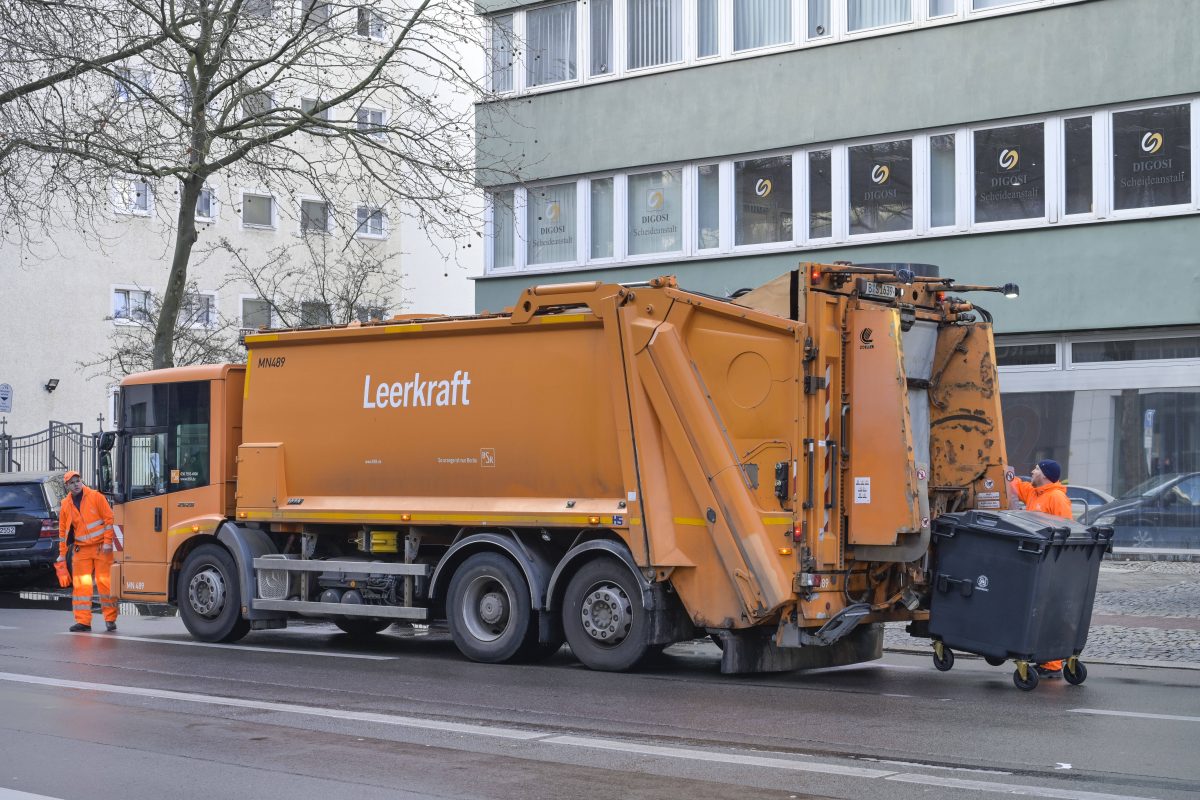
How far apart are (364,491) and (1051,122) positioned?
12.0 metres

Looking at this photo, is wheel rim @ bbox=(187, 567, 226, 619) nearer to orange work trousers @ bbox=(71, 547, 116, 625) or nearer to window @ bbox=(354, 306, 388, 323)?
orange work trousers @ bbox=(71, 547, 116, 625)

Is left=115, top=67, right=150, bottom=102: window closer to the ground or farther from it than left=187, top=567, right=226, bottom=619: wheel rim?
farther from it

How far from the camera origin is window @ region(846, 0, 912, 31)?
2233 cm

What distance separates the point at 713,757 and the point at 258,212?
111 feet

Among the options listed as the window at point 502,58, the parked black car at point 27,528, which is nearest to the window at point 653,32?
the window at point 502,58

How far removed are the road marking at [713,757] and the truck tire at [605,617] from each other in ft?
9.75

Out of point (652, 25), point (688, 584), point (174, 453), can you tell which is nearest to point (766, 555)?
point (688, 584)

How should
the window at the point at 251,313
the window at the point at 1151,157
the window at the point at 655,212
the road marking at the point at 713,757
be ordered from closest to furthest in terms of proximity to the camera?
the road marking at the point at 713,757, the window at the point at 1151,157, the window at the point at 655,212, the window at the point at 251,313

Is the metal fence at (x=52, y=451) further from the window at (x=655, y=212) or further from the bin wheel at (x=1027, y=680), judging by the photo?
the bin wheel at (x=1027, y=680)

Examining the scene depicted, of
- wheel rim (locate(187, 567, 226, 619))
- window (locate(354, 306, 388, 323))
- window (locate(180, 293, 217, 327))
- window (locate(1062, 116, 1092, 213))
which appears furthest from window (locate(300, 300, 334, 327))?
window (locate(1062, 116, 1092, 213))

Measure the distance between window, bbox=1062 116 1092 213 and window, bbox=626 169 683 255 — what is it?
6283mm

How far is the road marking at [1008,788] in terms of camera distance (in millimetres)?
6941

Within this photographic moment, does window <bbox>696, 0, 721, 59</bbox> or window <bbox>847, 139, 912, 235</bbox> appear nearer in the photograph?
window <bbox>847, 139, 912, 235</bbox>

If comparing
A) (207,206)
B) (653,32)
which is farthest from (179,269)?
(207,206)
